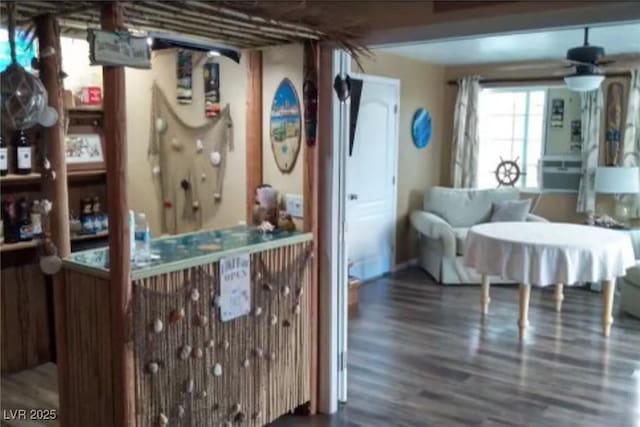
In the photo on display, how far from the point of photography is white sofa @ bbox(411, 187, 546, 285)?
6043 millimetres

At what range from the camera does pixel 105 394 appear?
2387mm

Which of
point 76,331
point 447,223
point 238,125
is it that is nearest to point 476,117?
point 447,223

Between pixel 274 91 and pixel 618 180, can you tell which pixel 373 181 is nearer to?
pixel 618 180

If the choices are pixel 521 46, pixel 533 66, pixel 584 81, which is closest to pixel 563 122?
pixel 533 66

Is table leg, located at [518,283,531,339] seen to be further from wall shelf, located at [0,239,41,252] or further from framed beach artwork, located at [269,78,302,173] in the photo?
wall shelf, located at [0,239,41,252]

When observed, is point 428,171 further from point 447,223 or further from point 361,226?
Answer: point 361,226

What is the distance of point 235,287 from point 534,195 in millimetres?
5066

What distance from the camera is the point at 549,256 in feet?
13.9

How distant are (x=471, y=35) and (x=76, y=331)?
2.19 metres

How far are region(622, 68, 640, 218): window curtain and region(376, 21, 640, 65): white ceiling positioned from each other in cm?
37

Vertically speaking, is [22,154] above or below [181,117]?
below

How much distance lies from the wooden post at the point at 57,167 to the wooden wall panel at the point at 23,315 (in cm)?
138

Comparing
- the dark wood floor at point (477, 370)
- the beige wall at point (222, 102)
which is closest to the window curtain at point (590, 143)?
the dark wood floor at point (477, 370)

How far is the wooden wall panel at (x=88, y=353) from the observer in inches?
92.4
